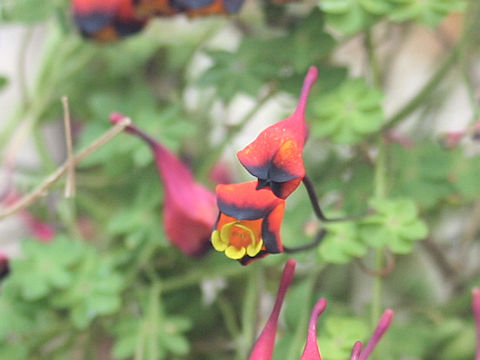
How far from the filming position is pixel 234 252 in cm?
45

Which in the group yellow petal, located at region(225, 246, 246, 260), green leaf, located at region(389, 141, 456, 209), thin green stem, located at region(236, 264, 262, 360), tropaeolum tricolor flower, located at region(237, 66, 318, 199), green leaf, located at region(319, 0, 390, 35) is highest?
tropaeolum tricolor flower, located at region(237, 66, 318, 199)

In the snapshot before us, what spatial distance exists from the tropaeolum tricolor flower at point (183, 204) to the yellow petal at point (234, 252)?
223 mm

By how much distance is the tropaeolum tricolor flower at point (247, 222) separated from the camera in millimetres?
442

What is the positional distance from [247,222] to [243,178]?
17.1 inches

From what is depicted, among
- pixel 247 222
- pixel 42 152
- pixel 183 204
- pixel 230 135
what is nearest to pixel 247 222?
pixel 247 222

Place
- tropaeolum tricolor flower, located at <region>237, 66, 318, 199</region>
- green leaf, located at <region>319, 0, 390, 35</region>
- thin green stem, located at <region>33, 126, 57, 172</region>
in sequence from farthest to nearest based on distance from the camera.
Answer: thin green stem, located at <region>33, 126, 57, 172</region> → green leaf, located at <region>319, 0, 390, 35</region> → tropaeolum tricolor flower, located at <region>237, 66, 318, 199</region>

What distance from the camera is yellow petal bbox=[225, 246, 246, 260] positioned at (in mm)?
446

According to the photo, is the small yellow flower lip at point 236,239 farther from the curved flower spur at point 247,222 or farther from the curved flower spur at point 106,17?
the curved flower spur at point 106,17

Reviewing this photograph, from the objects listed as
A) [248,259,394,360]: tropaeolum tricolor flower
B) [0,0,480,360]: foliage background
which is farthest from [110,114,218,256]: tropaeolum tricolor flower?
[248,259,394,360]: tropaeolum tricolor flower

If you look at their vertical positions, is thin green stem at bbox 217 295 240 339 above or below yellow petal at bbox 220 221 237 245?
below

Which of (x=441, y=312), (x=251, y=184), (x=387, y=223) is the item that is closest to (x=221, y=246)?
(x=251, y=184)

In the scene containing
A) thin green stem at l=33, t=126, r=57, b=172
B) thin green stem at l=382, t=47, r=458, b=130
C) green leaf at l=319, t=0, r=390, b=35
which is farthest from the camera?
thin green stem at l=33, t=126, r=57, b=172

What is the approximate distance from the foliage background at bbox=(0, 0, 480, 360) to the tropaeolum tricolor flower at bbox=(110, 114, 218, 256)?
0.06 metres

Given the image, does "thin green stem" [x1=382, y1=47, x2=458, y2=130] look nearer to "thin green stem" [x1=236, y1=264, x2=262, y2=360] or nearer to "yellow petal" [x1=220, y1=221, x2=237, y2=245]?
"thin green stem" [x1=236, y1=264, x2=262, y2=360]
